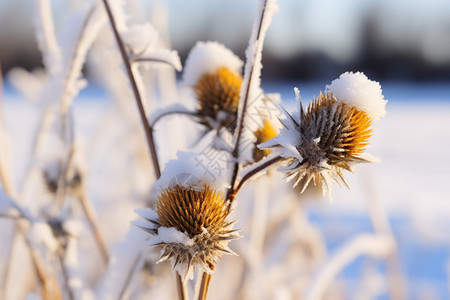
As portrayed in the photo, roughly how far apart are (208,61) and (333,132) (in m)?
0.29

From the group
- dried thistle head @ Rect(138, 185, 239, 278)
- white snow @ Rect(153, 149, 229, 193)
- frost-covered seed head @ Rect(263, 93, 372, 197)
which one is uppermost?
frost-covered seed head @ Rect(263, 93, 372, 197)

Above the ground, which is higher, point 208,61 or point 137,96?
point 208,61

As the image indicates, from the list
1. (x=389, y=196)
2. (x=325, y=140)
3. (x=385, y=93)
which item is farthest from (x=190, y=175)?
(x=385, y=93)

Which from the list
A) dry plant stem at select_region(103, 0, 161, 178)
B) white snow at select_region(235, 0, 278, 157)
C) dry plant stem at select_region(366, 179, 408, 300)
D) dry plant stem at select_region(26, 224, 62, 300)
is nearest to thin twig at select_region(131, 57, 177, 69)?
dry plant stem at select_region(103, 0, 161, 178)

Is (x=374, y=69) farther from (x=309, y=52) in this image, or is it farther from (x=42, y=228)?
(x=42, y=228)

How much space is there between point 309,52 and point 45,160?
21.0 metres

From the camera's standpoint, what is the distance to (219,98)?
2.14ft

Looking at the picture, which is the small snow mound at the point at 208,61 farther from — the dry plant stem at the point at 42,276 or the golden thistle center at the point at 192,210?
the dry plant stem at the point at 42,276

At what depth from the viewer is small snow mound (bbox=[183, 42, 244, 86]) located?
2.25 feet

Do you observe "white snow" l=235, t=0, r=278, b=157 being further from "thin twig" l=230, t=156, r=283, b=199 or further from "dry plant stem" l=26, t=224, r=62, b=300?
"dry plant stem" l=26, t=224, r=62, b=300

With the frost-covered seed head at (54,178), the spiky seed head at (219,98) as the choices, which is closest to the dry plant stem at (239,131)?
the spiky seed head at (219,98)

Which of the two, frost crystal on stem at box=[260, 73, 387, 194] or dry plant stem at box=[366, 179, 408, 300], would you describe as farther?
dry plant stem at box=[366, 179, 408, 300]

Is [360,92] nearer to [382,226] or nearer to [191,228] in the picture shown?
[191,228]

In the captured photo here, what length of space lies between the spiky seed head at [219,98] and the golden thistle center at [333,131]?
17 centimetres
